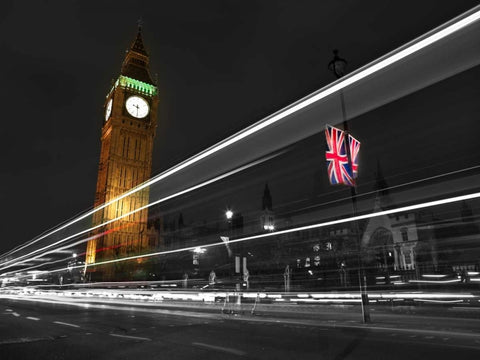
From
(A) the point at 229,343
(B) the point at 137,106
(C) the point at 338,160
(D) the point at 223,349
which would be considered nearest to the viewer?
(D) the point at 223,349

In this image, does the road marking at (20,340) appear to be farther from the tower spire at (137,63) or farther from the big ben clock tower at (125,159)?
the tower spire at (137,63)

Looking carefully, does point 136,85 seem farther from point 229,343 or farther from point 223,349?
point 223,349

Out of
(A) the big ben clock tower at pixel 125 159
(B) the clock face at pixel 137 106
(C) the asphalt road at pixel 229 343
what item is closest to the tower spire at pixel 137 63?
(A) the big ben clock tower at pixel 125 159

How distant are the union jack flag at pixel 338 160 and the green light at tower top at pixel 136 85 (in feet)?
243

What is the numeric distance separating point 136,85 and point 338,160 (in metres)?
76.1

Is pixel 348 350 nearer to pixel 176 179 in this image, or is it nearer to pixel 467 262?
pixel 176 179

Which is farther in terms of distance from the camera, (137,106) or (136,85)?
(136,85)

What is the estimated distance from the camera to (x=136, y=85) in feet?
268

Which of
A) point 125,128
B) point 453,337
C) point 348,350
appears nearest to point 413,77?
point 453,337

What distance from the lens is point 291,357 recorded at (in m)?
6.59

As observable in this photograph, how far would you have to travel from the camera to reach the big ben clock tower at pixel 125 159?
6994 cm

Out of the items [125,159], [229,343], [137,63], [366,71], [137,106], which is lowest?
[229,343]

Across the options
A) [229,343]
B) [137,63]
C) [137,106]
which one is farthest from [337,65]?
[137,63]

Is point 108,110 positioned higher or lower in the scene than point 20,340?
higher
